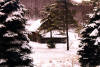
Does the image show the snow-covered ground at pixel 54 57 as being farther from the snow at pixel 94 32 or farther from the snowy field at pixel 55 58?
the snow at pixel 94 32

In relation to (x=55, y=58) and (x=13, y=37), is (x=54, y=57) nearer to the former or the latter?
(x=55, y=58)

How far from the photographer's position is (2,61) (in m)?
11.7

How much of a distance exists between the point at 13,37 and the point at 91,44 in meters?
6.68

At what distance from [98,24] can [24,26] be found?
20.7 feet

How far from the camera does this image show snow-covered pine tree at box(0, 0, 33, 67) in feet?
39.3

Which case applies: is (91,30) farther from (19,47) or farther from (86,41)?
(19,47)

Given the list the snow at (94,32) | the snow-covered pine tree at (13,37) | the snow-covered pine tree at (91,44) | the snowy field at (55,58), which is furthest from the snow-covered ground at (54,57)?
the snow at (94,32)

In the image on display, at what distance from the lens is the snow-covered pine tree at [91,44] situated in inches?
639

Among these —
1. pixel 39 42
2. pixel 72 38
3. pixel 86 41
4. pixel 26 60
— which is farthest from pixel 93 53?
pixel 72 38

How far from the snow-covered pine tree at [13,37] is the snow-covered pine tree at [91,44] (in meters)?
5.51

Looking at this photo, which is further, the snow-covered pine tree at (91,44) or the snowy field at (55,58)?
the snowy field at (55,58)

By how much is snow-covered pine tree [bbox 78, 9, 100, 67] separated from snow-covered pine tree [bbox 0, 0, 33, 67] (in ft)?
18.1

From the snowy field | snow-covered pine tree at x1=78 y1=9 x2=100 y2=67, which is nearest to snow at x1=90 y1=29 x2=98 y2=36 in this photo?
snow-covered pine tree at x1=78 y1=9 x2=100 y2=67

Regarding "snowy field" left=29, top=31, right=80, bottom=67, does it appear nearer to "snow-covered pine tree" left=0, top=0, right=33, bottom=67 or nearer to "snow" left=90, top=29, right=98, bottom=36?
"snow-covered pine tree" left=0, top=0, right=33, bottom=67
